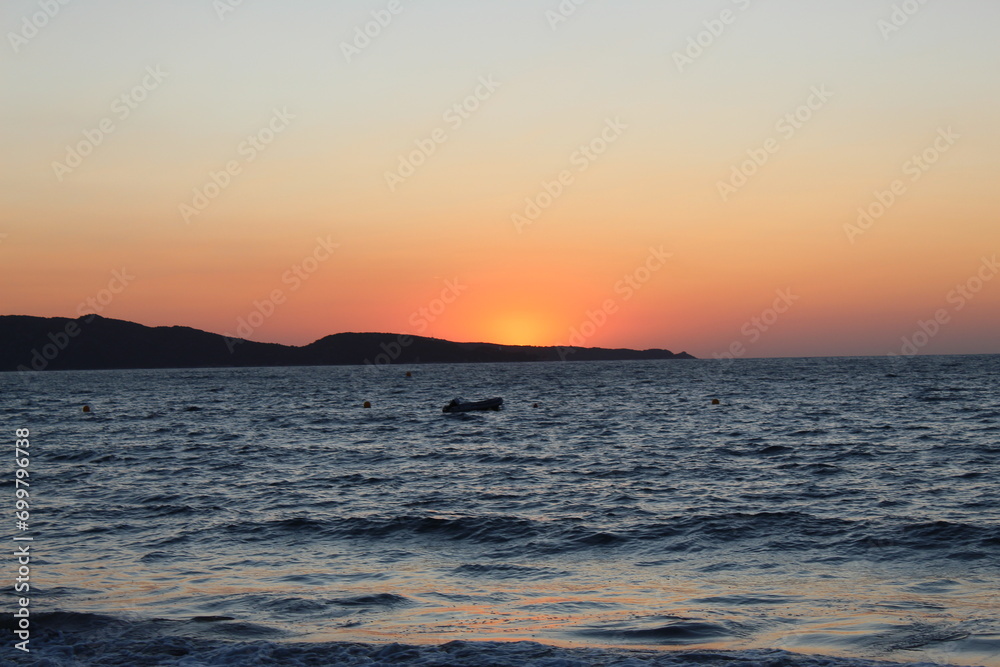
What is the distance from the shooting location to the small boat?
68062mm

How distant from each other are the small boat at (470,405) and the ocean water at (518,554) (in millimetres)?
26676

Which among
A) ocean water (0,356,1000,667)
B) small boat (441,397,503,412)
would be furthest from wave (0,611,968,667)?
small boat (441,397,503,412)

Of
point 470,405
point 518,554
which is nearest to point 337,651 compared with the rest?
point 518,554

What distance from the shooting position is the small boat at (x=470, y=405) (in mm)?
68062

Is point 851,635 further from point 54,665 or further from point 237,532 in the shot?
point 237,532

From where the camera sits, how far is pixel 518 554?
711 inches

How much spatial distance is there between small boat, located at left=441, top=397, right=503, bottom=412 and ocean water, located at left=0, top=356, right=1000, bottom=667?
87.5ft

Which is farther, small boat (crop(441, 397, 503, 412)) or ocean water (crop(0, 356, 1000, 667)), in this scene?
small boat (crop(441, 397, 503, 412))

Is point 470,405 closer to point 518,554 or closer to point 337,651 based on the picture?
point 518,554

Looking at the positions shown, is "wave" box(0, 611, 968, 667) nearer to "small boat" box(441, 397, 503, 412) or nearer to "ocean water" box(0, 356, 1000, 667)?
"ocean water" box(0, 356, 1000, 667)

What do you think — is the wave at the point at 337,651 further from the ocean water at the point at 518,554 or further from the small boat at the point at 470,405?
the small boat at the point at 470,405

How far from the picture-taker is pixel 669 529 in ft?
66.1

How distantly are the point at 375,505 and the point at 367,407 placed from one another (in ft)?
185

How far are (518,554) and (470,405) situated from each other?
→ 50729 millimetres
